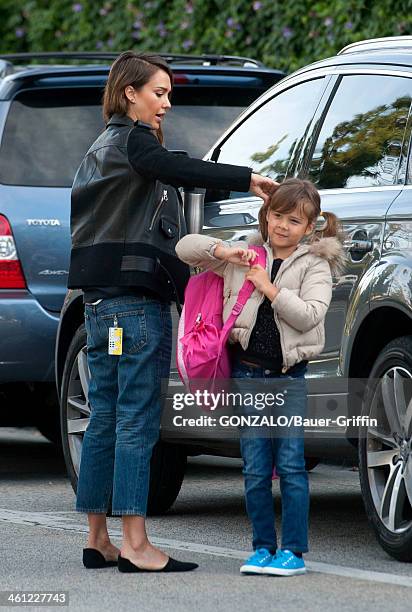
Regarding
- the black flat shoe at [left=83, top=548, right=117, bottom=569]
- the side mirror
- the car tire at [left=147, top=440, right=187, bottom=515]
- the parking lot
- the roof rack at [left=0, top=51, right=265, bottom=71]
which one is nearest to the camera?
the parking lot

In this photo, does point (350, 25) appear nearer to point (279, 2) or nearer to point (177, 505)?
point (279, 2)

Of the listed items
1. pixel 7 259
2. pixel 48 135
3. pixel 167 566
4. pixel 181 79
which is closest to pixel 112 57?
pixel 181 79

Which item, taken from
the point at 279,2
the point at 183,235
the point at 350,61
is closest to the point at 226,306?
the point at 183,235

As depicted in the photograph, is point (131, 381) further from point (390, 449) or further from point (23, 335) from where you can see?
point (23, 335)

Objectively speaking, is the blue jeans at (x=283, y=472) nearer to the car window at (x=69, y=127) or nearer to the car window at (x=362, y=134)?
the car window at (x=362, y=134)

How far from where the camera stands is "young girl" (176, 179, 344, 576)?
5520mm

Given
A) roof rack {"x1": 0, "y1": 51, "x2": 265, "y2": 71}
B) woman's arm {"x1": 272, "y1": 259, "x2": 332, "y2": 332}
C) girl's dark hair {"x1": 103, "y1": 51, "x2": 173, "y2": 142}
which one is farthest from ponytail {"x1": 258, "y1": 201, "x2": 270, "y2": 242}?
roof rack {"x1": 0, "y1": 51, "x2": 265, "y2": 71}

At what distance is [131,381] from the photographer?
5801mm

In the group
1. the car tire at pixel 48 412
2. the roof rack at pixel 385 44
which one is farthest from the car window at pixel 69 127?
the roof rack at pixel 385 44

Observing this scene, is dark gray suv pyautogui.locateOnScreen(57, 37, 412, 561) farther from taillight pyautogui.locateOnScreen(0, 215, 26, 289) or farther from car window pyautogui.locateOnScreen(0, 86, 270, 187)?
car window pyautogui.locateOnScreen(0, 86, 270, 187)

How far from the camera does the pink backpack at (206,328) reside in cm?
556

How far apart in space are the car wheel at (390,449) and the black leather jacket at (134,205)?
2.51ft

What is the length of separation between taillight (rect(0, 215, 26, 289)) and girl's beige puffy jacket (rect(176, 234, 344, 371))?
104 inches

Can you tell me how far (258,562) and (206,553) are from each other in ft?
2.01
